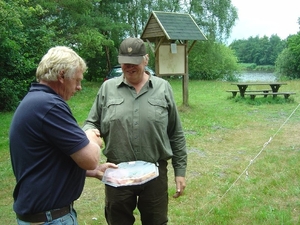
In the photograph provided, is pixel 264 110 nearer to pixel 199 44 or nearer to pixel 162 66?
pixel 162 66

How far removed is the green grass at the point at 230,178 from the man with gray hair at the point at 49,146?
2.39 metres

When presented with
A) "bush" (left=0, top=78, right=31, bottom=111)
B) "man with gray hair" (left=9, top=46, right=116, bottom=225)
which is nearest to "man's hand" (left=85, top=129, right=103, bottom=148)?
"man with gray hair" (left=9, top=46, right=116, bottom=225)

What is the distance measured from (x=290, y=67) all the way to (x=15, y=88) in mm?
27446

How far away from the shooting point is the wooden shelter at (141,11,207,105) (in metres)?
10.2

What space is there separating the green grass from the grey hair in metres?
2.67

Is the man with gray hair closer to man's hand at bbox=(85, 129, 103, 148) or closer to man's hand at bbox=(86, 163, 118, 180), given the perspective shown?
man's hand at bbox=(85, 129, 103, 148)

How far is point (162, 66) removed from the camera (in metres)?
10.2

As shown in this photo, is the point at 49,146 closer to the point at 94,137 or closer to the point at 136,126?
the point at 94,137

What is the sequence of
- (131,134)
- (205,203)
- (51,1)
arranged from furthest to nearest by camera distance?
(51,1)
(205,203)
(131,134)

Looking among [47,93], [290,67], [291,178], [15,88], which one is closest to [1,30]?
[15,88]

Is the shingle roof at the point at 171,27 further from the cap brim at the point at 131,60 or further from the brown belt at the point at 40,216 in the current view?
the brown belt at the point at 40,216

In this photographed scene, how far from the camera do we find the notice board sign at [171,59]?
33.5 feet

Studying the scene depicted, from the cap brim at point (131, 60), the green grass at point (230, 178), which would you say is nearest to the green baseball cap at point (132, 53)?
the cap brim at point (131, 60)

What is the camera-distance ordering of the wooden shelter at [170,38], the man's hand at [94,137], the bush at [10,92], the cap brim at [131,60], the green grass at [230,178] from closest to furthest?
the man's hand at [94,137] → the cap brim at [131,60] → the green grass at [230,178] → the wooden shelter at [170,38] → the bush at [10,92]
